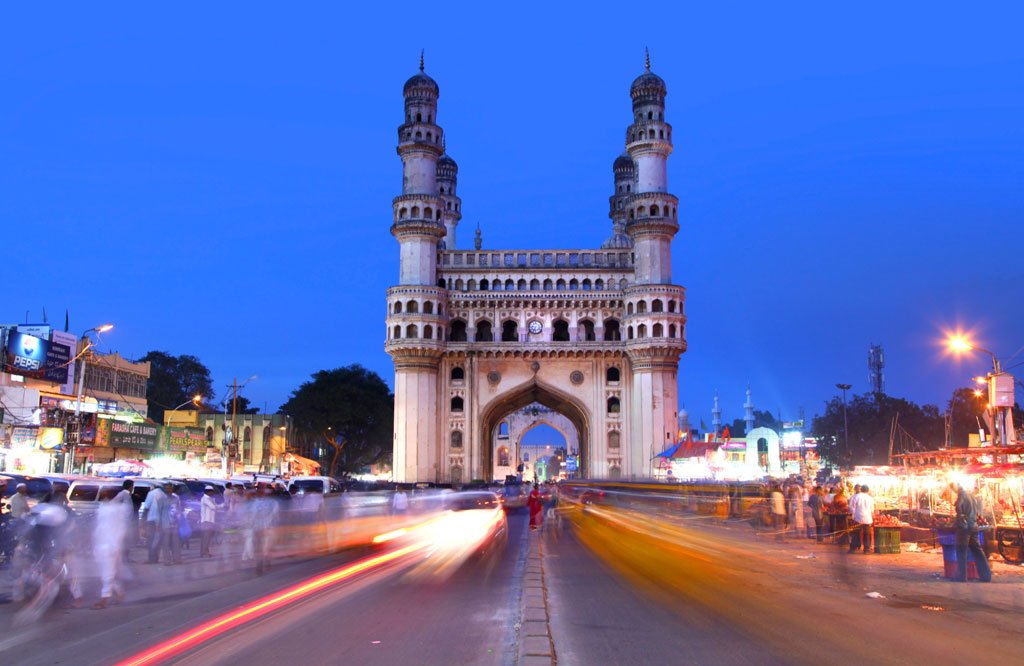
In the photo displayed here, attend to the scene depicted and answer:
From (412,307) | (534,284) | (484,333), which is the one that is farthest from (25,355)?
(534,284)

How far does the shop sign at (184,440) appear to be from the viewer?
164 feet

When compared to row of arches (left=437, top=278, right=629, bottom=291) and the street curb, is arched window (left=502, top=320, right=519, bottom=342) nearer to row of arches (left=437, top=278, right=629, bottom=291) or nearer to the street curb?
row of arches (left=437, top=278, right=629, bottom=291)

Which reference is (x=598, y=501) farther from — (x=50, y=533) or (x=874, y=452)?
(x=874, y=452)

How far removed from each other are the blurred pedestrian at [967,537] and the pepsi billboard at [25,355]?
128ft

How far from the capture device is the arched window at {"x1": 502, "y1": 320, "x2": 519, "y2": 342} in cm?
6412

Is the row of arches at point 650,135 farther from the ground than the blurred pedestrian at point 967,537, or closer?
farther from the ground

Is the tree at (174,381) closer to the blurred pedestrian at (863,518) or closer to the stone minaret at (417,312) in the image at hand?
the stone minaret at (417,312)

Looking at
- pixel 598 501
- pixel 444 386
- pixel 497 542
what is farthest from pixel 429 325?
pixel 497 542

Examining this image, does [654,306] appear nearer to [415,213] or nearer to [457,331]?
[457,331]

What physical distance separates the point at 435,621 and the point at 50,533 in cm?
540

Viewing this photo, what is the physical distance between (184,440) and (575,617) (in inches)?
1761

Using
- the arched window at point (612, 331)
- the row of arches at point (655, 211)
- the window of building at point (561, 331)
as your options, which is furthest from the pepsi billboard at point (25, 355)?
the row of arches at point (655, 211)

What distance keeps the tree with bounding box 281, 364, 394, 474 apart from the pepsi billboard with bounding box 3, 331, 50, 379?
42.6 meters

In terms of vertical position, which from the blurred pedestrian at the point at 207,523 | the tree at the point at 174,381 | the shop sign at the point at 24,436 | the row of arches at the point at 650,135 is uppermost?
the row of arches at the point at 650,135
